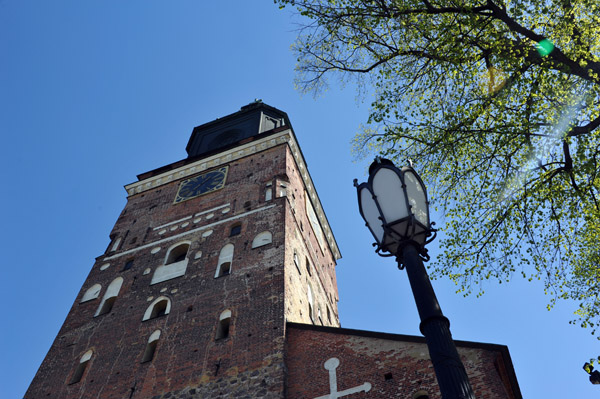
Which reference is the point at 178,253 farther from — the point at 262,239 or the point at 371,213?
the point at 371,213

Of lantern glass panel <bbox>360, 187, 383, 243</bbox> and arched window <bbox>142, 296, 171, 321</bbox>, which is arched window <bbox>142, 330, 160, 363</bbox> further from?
lantern glass panel <bbox>360, 187, 383, 243</bbox>

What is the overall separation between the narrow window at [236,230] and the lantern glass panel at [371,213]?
42.3 feet

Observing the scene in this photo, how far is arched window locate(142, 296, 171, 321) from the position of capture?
14.0 metres

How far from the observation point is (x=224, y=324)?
1261 centimetres

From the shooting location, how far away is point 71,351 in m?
13.9

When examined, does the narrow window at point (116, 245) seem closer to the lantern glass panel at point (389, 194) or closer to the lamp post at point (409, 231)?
the lamp post at point (409, 231)

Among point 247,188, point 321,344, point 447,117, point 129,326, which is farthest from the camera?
point 247,188

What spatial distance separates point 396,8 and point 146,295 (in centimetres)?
→ 1101

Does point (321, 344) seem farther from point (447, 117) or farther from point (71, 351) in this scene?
point (71, 351)

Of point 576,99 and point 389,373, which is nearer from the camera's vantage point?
point 576,99

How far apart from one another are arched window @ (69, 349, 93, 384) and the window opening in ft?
13.1

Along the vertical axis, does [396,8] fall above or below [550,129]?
above

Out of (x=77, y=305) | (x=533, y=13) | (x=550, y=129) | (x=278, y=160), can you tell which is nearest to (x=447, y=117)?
(x=550, y=129)

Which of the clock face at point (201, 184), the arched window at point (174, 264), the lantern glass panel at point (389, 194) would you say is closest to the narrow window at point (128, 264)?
the arched window at point (174, 264)
